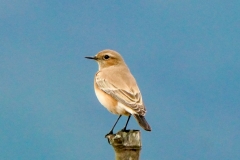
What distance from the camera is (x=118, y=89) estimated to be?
9055mm

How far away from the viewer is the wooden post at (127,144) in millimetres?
6820

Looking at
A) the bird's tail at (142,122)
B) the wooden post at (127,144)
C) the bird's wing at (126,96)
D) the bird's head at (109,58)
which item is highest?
the bird's head at (109,58)

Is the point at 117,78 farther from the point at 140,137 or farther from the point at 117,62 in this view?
the point at 140,137

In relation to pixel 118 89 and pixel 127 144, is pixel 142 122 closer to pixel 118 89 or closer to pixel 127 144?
pixel 127 144

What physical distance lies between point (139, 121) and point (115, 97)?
3.94 feet

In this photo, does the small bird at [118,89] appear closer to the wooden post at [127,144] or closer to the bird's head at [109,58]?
the bird's head at [109,58]

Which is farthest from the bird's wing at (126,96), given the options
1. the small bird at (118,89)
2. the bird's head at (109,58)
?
the bird's head at (109,58)

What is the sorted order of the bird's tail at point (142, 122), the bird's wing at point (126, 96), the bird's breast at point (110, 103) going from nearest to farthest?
the bird's tail at point (142, 122)
the bird's wing at point (126, 96)
the bird's breast at point (110, 103)

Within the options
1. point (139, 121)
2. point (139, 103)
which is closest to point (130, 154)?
point (139, 121)

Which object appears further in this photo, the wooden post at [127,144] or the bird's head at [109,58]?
the bird's head at [109,58]

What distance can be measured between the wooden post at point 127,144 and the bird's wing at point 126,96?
1126 mm

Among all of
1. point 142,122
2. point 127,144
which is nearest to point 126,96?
point 142,122

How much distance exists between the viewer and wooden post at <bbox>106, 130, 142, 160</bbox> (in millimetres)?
6820

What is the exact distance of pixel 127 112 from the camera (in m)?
8.82
